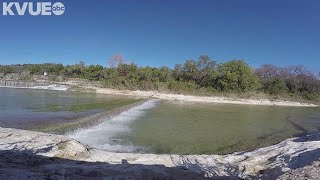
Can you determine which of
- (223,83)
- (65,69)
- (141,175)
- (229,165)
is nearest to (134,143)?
(229,165)

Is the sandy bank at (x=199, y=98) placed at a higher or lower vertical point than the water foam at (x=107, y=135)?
higher

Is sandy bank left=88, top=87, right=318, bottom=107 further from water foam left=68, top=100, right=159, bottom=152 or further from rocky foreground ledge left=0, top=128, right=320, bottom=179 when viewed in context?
rocky foreground ledge left=0, top=128, right=320, bottom=179

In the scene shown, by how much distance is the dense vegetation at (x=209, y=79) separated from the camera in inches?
1813

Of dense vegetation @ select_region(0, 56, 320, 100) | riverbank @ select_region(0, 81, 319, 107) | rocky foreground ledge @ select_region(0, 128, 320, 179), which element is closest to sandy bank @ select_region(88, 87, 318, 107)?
riverbank @ select_region(0, 81, 319, 107)

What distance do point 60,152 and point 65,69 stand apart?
58.3 m

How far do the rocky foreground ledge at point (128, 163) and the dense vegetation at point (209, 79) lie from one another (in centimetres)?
3569

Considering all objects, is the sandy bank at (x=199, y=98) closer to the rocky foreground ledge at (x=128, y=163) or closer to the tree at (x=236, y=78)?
the tree at (x=236, y=78)

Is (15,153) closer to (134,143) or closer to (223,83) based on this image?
(134,143)

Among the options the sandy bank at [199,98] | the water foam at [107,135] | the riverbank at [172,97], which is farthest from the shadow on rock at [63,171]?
the sandy bank at [199,98]

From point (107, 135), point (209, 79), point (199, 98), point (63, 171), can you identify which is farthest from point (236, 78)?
point (63, 171)

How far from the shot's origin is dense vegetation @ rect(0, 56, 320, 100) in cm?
4606

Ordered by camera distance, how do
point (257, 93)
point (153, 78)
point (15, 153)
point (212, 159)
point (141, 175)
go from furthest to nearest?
1. point (153, 78)
2. point (257, 93)
3. point (212, 159)
4. point (15, 153)
5. point (141, 175)

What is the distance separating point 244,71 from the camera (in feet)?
153

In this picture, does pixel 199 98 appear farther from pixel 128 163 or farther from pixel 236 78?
pixel 128 163
